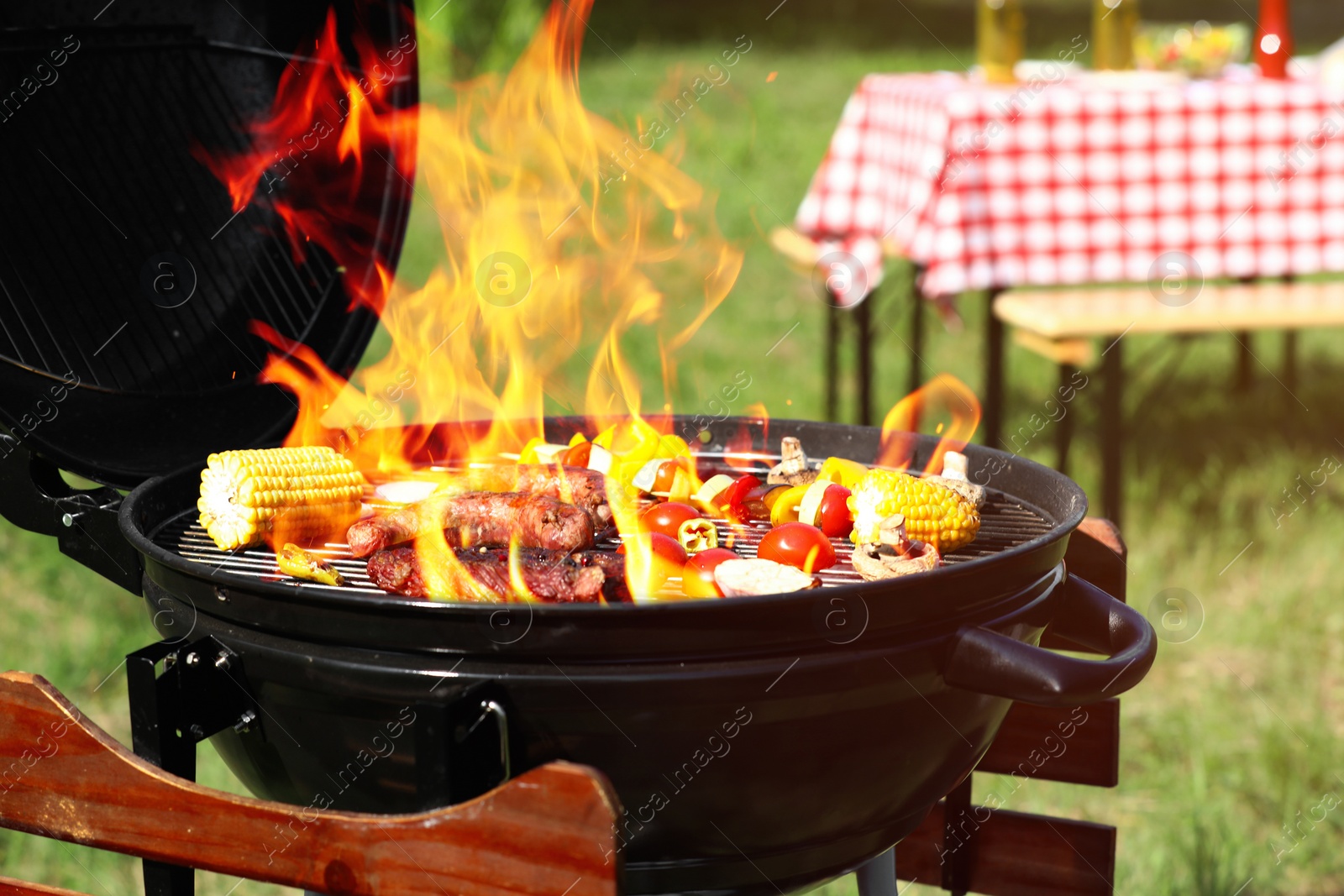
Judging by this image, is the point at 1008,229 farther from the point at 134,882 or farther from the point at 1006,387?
the point at 134,882

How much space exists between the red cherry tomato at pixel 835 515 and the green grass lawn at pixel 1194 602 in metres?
Result: 1.51

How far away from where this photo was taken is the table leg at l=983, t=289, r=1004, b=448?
4656 mm

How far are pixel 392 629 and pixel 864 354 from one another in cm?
428

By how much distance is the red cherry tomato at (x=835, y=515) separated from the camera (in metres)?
1.93

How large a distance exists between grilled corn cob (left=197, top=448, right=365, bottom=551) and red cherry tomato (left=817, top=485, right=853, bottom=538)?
72 centimetres

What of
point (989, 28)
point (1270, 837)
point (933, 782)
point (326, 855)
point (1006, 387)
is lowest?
point (1270, 837)

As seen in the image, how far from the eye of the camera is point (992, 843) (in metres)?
2.33

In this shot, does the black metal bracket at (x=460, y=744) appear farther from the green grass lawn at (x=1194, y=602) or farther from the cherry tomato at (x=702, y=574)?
the green grass lawn at (x=1194, y=602)

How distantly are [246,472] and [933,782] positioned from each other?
101 cm

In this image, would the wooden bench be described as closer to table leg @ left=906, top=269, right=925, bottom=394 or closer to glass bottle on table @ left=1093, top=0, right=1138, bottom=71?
table leg @ left=906, top=269, right=925, bottom=394

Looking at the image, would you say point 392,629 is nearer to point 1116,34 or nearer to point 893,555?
point 893,555

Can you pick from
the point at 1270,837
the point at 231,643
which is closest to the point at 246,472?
the point at 231,643

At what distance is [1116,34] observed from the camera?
5129 mm

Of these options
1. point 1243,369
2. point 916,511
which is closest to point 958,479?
point 916,511
